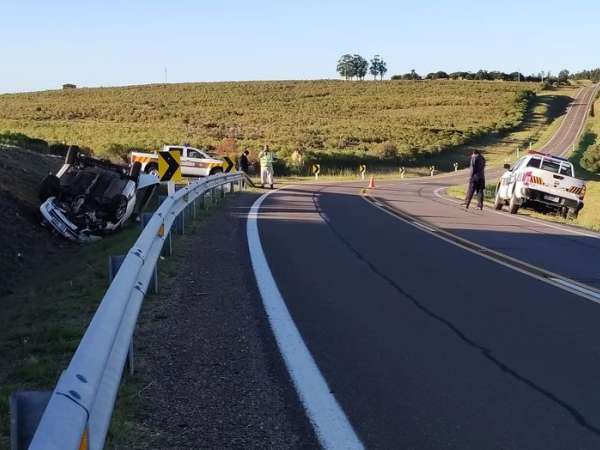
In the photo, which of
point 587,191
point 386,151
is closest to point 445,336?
point 587,191

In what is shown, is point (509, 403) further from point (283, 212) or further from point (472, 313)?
point (283, 212)

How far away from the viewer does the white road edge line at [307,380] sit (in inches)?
166

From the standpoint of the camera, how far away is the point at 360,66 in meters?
196

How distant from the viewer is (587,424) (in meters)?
4.53

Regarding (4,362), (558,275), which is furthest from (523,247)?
(4,362)

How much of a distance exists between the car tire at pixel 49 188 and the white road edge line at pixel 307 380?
8.89 meters

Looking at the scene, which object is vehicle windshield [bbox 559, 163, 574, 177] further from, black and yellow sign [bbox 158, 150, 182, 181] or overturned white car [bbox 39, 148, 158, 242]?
overturned white car [bbox 39, 148, 158, 242]

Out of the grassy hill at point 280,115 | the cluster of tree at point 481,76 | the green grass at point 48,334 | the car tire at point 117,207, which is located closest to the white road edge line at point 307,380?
the green grass at point 48,334

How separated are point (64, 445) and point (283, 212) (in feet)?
49.1

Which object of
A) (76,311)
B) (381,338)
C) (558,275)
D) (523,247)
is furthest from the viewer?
(523,247)

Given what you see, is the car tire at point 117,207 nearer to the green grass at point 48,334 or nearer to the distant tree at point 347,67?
the green grass at point 48,334

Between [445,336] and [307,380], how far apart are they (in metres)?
1.76

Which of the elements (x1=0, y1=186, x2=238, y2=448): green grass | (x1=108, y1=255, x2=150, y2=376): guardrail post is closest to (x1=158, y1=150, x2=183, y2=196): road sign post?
(x1=0, y1=186, x2=238, y2=448): green grass

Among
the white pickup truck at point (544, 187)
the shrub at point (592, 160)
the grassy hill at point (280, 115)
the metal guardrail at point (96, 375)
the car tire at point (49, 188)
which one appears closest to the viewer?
the metal guardrail at point (96, 375)
